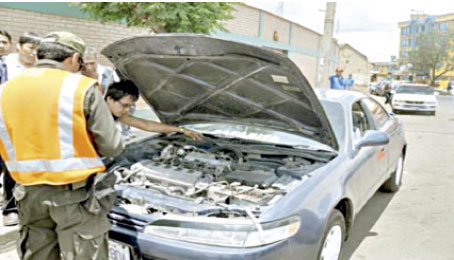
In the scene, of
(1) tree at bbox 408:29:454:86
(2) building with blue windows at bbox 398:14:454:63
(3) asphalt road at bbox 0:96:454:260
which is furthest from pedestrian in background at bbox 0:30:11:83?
(2) building with blue windows at bbox 398:14:454:63

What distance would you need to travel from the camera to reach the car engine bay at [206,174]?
239cm

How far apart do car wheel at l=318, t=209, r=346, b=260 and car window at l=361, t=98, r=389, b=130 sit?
1.70m

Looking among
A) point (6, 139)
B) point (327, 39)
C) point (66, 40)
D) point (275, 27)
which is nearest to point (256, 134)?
point (66, 40)

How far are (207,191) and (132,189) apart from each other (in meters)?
0.50

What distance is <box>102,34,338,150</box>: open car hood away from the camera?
8.64 ft

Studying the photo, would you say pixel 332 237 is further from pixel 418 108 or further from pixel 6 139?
pixel 418 108

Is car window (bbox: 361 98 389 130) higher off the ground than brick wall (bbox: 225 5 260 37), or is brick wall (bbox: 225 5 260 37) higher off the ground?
brick wall (bbox: 225 5 260 37)

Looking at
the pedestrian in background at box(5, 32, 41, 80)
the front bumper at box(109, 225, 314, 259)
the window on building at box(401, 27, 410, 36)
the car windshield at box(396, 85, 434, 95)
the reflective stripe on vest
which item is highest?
the window on building at box(401, 27, 410, 36)

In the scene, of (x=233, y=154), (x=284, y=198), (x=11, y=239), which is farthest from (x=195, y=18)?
(x=284, y=198)

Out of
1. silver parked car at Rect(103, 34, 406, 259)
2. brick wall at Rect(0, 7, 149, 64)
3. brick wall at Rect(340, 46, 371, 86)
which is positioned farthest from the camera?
brick wall at Rect(340, 46, 371, 86)

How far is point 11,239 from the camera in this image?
10.8 ft

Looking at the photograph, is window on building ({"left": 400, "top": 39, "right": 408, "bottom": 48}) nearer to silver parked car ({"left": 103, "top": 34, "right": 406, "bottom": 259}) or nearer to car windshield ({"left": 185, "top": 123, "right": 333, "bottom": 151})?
silver parked car ({"left": 103, "top": 34, "right": 406, "bottom": 259})

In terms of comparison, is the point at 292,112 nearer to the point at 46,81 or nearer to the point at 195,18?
the point at 46,81

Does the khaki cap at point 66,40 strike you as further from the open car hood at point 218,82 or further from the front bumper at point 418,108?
the front bumper at point 418,108
